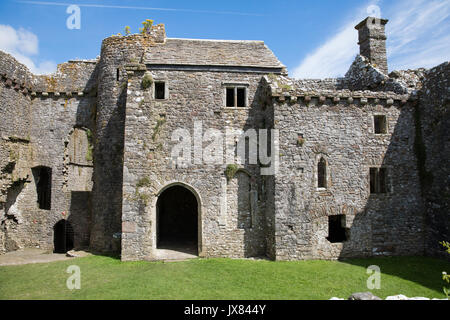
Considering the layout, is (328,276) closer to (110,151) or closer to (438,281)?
(438,281)

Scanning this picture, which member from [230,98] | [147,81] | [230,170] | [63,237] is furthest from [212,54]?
[63,237]

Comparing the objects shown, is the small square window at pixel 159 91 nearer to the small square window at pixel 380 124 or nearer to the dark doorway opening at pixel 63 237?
the dark doorway opening at pixel 63 237

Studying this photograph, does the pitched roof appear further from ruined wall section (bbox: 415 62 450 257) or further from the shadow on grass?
the shadow on grass

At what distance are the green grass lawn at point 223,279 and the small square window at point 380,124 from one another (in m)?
5.57

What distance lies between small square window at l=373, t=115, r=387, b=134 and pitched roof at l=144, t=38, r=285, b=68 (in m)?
5.03

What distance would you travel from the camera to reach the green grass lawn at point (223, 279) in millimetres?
9242

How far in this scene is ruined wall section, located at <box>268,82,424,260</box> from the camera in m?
12.8

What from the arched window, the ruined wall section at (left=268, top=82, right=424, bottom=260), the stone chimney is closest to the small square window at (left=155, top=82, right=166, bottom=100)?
the ruined wall section at (left=268, top=82, right=424, bottom=260)

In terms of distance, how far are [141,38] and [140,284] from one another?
12257 millimetres

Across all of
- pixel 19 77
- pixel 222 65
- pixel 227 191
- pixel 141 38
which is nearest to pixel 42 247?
pixel 19 77

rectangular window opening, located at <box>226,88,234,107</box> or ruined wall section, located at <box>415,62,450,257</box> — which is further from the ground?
rectangular window opening, located at <box>226,88,234,107</box>

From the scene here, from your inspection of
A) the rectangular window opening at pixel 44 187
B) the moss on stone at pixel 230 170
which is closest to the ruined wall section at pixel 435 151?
the moss on stone at pixel 230 170

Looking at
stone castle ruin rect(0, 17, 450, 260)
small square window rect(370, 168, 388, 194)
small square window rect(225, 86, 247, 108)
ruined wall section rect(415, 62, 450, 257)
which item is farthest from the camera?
small square window rect(225, 86, 247, 108)

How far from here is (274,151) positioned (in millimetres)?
12961
